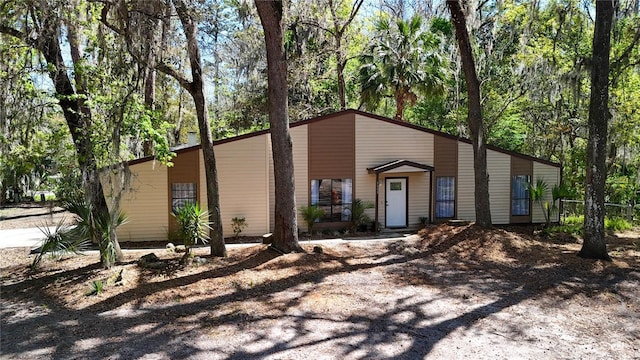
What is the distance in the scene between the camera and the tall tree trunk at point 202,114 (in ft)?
26.1

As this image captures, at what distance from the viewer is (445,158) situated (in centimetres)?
1433

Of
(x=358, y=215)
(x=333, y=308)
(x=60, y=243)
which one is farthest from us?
(x=358, y=215)

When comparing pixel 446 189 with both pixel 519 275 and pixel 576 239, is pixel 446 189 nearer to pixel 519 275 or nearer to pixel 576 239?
pixel 576 239

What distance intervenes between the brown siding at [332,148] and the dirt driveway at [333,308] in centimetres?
426

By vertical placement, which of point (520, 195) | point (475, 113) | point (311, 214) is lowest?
point (311, 214)

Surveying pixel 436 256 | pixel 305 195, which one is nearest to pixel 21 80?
pixel 305 195

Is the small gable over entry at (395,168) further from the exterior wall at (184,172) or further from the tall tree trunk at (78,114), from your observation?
the tall tree trunk at (78,114)

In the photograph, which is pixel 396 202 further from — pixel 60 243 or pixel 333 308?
pixel 60 243

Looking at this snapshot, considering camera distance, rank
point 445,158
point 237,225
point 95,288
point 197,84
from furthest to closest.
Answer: point 445,158 → point 237,225 → point 197,84 → point 95,288

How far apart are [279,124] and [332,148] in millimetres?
4877

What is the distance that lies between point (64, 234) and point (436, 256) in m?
7.67

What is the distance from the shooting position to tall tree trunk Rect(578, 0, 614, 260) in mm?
8695

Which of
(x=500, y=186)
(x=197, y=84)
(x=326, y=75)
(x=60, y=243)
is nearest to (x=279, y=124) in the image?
(x=197, y=84)

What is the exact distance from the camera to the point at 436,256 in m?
9.53
